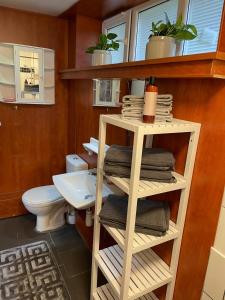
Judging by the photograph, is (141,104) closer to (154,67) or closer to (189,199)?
(154,67)

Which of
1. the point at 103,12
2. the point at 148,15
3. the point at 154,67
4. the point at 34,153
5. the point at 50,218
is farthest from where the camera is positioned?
the point at 34,153

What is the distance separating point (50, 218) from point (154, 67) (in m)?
1.91

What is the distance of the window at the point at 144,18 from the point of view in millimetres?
1494

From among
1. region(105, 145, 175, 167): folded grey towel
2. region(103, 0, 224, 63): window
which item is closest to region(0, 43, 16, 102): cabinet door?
region(103, 0, 224, 63): window

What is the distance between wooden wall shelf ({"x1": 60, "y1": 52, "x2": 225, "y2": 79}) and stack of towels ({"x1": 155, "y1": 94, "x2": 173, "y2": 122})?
0.12 meters

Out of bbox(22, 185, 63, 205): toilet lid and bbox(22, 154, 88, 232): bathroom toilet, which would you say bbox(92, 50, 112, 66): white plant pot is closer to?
bbox(22, 154, 88, 232): bathroom toilet

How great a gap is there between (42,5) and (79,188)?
1593 mm

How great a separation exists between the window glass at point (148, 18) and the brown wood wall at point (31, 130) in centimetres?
95

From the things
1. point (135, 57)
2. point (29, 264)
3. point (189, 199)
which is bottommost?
point (29, 264)

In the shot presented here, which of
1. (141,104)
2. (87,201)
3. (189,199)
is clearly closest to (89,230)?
(87,201)

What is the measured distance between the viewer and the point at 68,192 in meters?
1.68

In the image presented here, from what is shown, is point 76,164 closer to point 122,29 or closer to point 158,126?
point 122,29

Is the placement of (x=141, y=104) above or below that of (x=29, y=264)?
Answer: above

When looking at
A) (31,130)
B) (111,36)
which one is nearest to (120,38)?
(111,36)
